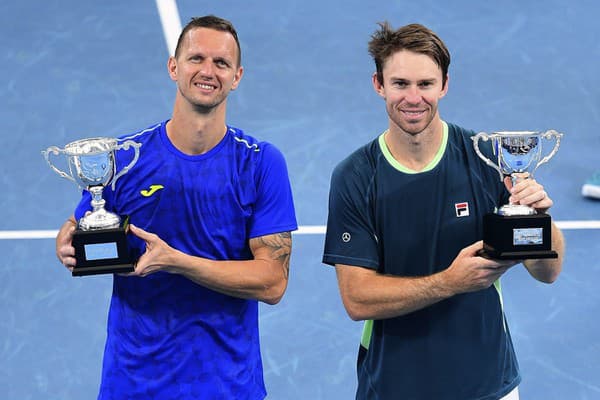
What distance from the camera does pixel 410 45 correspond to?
3785mm

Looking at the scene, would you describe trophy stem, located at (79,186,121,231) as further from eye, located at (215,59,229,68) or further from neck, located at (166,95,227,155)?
eye, located at (215,59,229,68)

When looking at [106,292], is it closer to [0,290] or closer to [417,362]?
[0,290]

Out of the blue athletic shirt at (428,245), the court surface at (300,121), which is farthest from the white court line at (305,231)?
the blue athletic shirt at (428,245)

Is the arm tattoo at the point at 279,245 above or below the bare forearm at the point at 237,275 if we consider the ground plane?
above

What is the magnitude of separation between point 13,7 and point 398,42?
8.15m

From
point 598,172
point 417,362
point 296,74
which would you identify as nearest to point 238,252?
point 417,362

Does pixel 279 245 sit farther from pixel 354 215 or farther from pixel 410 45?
pixel 410 45

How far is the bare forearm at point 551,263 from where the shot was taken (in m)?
3.82

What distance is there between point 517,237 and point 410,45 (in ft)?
2.65

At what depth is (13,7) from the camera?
11.0 meters

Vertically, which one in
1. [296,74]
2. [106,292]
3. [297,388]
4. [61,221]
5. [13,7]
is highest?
[13,7]

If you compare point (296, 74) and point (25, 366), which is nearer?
point (25, 366)

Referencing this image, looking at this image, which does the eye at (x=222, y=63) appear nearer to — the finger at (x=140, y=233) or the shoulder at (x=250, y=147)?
the shoulder at (x=250, y=147)

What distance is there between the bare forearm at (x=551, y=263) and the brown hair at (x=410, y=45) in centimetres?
72
